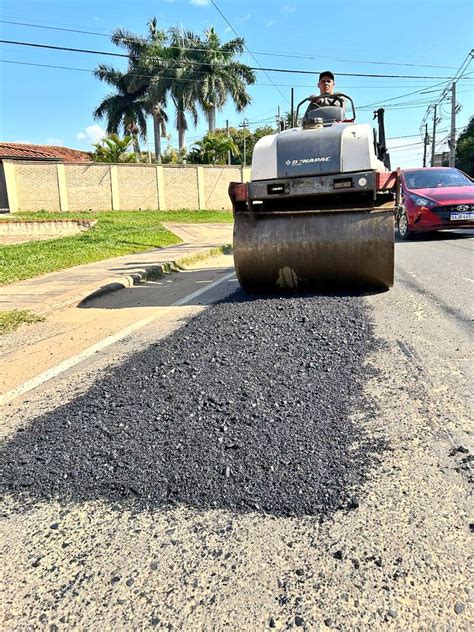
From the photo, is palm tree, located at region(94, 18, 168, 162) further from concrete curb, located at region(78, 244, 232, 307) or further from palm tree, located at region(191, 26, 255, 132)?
concrete curb, located at region(78, 244, 232, 307)

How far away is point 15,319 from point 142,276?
10.9ft

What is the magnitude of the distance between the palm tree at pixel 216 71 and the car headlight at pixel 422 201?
1212 inches

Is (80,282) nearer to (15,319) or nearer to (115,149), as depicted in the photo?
(15,319)

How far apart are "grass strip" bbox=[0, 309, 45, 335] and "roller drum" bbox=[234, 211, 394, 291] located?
2.52 metres

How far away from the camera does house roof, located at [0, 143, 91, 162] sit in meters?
32.7

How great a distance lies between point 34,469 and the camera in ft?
8.29

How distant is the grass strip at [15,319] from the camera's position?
5.65m

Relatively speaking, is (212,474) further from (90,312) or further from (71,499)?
(90,312)

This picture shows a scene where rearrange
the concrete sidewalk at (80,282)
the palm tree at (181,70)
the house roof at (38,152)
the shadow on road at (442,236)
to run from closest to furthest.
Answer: the concrete sidewalk at (80,282)
the shadow on road at (442,236)
the house roof at (38,152)
the palm tree at (181,70)

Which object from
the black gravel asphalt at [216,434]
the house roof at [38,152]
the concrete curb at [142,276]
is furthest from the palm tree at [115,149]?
the black gravel asphalt at [216,434]

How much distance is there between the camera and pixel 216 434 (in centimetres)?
274

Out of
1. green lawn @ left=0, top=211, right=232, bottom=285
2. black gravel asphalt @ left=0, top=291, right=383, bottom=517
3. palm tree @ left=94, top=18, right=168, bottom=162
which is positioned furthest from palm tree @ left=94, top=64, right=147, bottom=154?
black gravel asphalt @ left=0, top=291, right=383, bottom=517

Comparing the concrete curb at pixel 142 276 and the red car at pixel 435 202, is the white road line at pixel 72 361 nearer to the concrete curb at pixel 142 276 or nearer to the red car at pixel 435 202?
the concrete curb at pixel 142 276

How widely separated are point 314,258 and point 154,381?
9.69 feet
